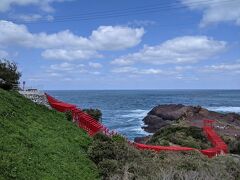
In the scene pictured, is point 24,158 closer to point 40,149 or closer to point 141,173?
point 40,149

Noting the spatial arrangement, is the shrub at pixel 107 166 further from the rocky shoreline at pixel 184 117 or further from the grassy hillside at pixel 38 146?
the rocky shoreline at pixel 184 117

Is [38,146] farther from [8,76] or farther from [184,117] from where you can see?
[184,117]

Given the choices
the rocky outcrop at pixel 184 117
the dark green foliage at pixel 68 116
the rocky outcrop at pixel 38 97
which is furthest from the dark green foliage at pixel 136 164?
the rocky outcrop at pixel 184 117

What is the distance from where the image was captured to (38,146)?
16234mm

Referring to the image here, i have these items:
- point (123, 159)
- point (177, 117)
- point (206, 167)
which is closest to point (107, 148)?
point (123, 159)

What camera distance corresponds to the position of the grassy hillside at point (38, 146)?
13.3 meters

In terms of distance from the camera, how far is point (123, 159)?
59.7ft

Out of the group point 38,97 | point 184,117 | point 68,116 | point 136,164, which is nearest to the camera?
point 136,164

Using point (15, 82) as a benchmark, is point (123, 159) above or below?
below

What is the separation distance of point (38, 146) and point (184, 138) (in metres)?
24.6

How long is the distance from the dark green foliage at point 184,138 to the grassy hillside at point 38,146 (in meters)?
13.5

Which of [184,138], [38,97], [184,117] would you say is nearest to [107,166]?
[38,97]

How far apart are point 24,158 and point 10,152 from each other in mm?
477

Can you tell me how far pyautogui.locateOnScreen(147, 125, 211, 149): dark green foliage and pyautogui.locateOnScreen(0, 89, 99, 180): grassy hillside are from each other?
1348 centimetres
